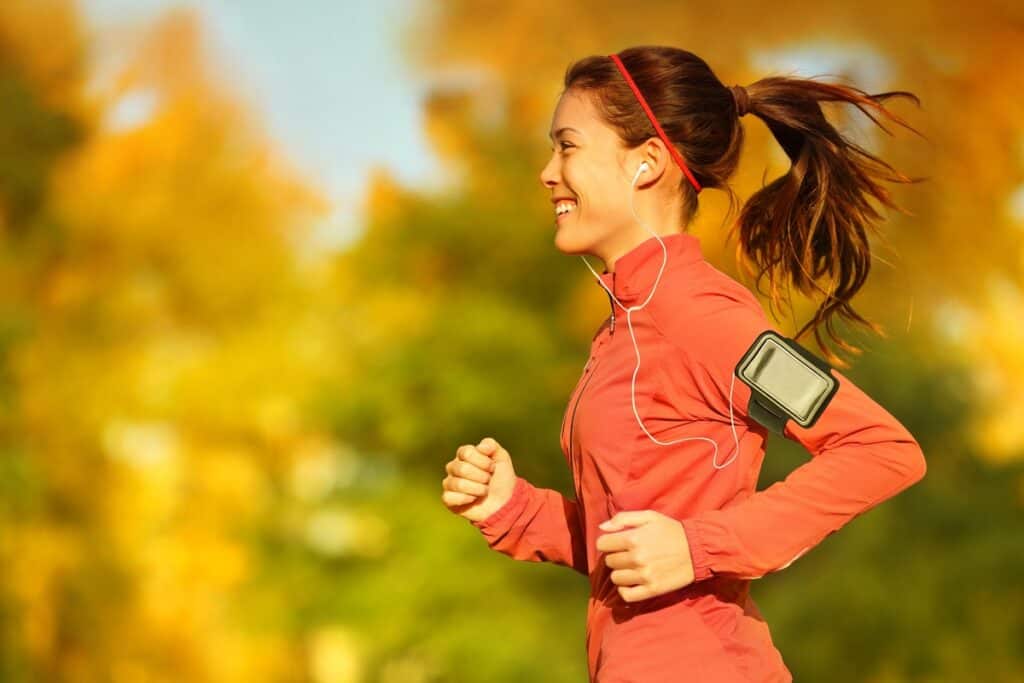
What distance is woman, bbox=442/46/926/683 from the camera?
1423mm

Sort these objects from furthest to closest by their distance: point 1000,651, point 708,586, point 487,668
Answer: point 487,668 < point 1000,651 < point 708,586

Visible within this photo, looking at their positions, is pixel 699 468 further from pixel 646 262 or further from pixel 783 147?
pixel 783 147

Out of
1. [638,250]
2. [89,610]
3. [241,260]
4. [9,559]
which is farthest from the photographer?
[241,260]

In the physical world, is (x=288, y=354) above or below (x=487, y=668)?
above

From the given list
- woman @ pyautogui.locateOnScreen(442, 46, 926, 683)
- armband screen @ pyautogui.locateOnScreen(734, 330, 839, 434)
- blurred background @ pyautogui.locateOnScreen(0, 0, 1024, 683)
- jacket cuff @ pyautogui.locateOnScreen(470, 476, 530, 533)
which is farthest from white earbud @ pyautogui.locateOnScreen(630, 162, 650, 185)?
blurred background @ pyautogui.locateOnScreen(0, 0, 1024, 683)

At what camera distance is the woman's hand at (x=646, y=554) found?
1.38 meters

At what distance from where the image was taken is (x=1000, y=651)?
7.59 meters

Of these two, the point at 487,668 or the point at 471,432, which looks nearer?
the point at 487,668

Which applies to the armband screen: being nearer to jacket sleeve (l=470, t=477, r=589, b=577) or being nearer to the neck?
the neck

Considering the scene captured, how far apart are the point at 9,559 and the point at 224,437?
2.07 meters

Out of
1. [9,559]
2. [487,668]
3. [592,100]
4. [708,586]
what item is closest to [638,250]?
[592,100]

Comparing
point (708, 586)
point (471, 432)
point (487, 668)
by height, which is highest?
point (471, 432)

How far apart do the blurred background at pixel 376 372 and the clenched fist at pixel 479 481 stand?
17.6ft

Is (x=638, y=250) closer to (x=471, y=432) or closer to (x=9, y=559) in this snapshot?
(x=471, y=432)
